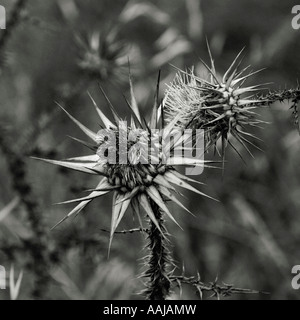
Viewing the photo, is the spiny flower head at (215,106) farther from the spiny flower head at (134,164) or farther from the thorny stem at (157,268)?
the thorny stem at (157,268)

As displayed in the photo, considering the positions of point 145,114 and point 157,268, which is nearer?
point 157,268

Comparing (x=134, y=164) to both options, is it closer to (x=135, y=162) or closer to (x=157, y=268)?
(x=135, y=162)

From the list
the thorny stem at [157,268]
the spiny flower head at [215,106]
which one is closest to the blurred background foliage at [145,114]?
the thorny stem at [157,268]

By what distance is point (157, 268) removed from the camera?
2.83 meters

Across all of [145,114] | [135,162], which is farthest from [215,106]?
[145,114]

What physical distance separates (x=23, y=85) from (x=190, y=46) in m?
1.57

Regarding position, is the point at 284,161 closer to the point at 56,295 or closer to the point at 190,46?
the point at 190,46

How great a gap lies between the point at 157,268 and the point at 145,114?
2068 millimetres

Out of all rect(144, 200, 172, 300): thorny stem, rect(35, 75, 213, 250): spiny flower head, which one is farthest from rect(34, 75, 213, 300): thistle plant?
rect(144, 200, 172, 300): thorny stem

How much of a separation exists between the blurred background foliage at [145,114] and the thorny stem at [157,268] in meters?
0.99

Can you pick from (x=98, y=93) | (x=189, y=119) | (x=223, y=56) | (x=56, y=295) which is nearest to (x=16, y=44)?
(x=98, y=93)

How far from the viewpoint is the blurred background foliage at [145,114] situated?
4152 mm
